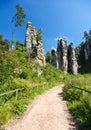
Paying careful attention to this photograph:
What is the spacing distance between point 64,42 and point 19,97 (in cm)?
6817

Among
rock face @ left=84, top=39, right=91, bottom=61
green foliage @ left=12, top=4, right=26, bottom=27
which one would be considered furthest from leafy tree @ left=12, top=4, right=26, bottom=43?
rock face @ left=84, top=39, right=91, bottom=61

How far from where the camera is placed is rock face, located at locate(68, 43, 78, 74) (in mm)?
81625

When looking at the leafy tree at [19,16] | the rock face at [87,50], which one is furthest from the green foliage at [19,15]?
the rock face at [87,50]

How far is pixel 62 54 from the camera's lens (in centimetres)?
8469

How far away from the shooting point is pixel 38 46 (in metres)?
68.4

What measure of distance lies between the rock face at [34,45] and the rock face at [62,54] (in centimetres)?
1214

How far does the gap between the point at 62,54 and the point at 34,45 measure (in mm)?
15809

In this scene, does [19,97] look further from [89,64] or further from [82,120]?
[89,64]

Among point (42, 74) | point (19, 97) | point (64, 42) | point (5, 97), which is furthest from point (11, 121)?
point (64, 42)

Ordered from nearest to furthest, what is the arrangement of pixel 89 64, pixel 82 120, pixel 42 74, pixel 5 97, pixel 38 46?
pixel 82 120
pixel 5 97
pixel 42 74
pixel 38 46
pixel 89 64

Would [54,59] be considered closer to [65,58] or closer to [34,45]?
[65,58]

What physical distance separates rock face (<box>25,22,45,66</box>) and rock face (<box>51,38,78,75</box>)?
12.5m

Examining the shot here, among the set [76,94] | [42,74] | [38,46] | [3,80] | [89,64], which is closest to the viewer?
[76,94]

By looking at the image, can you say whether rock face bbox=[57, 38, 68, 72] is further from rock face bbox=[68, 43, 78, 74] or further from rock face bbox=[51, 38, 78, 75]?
rock face bbox=[68, 43, 78, 74]
